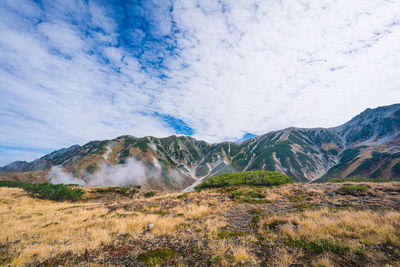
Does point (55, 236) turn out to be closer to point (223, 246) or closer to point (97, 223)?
point (97, 223)

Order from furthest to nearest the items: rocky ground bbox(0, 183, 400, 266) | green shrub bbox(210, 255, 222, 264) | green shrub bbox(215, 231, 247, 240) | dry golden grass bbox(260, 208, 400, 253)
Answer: green shrub bbox(215, 231, 247, 240) → green shrub bbox(210, 255, 222, 264) → dry golden grass bbox(260, 208, 400, 253) → rocky ground bbox(0, 183, 400, 266)

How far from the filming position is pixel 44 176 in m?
118

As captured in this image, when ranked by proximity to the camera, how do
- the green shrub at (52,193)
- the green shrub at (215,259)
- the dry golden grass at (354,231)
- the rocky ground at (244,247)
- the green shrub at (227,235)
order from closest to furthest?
1. the rocky ground at (244,247)
2. the dry golden grass at (354,231)
3. the green shrub at (215,259)
4. the green shrub at (227,235)
5. the green shrub at (52,193)

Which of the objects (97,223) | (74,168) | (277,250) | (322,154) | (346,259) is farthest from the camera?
(322,154)

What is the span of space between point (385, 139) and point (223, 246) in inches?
9412

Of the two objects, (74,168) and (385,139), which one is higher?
(74,168)

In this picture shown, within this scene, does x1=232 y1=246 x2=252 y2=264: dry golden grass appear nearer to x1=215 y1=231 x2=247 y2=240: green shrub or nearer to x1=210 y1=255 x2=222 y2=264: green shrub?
x1=210 y1=255 x2=222 y2=264: green shrub

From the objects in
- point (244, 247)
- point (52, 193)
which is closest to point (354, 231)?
point (244, 247)

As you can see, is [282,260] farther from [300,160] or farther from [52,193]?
[300,160]

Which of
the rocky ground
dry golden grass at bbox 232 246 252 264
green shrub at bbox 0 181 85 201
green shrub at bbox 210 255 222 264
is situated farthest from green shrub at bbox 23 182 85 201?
dry golden grass at bbox 232 246 252 264

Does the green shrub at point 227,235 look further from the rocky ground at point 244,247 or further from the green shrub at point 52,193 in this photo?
the green shrub at point 52,193

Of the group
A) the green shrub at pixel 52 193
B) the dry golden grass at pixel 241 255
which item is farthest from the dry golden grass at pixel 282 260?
the green shrub at pixel 52 193

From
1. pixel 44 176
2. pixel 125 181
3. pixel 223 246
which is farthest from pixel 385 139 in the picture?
pixel 44 176

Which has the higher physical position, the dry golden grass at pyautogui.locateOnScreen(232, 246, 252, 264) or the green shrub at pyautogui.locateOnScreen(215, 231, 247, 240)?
the dry golden grass at pyautogui.locateOnScreen(232, 246, 252, 264)
